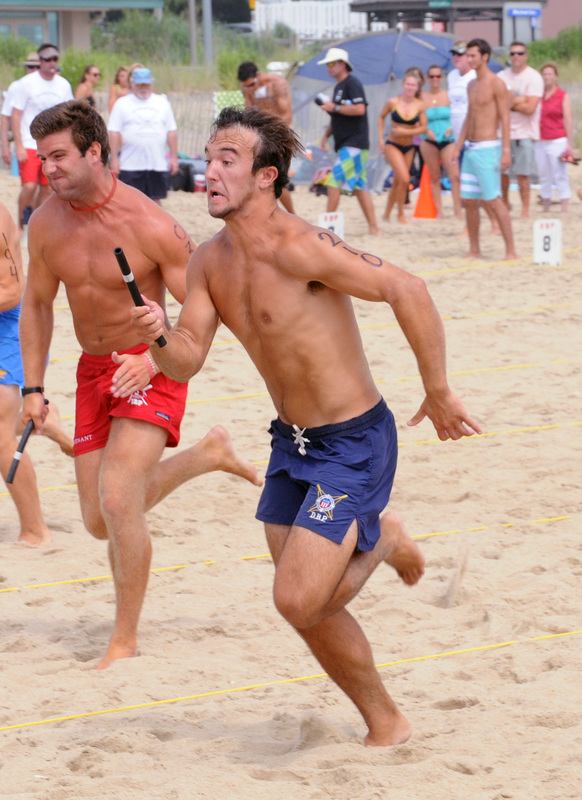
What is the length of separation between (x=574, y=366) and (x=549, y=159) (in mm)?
7427

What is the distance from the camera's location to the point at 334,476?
330cm

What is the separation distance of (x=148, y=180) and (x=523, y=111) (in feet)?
16.8

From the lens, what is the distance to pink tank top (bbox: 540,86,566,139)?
14.5 metres

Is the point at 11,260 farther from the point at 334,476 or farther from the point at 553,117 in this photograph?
the point at 553,117

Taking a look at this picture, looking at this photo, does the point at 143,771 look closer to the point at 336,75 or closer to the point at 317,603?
the point at 317,603

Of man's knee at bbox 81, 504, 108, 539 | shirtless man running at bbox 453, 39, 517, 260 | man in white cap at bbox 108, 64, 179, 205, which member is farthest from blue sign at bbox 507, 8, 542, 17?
man's knee at bbox 81, 504, 108, 539

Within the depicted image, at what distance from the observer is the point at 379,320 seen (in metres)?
9.53

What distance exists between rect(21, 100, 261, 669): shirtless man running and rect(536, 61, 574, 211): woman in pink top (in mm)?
10994

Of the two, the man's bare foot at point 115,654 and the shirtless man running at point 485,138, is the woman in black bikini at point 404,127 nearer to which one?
the shirtless man running at point 485,138

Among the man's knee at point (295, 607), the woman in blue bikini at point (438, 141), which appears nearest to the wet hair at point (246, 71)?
the woman in blue bikini at point (438, 141)

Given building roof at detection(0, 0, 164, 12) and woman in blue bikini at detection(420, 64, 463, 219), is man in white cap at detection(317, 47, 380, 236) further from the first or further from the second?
building roof at detection(0, 0, 164, 12)

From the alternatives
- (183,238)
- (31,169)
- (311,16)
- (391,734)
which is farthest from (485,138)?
(311,16)

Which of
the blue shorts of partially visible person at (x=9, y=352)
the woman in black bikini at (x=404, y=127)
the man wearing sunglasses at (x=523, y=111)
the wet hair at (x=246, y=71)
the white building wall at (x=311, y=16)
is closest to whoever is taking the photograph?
the blue shorts of partially visible person at (x=9, y=352)

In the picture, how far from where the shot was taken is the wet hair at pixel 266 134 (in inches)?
131
